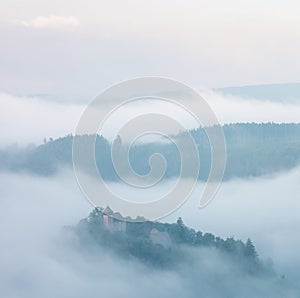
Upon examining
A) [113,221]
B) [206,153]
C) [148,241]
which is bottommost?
[148,241]

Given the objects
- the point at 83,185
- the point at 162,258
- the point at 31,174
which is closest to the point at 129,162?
the point at 83,185

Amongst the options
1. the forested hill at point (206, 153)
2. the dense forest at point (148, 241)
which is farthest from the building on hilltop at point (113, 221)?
the forested hill at point (206, 153)

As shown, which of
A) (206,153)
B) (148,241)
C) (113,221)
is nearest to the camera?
(148,241)

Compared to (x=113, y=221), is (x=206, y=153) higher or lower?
higher

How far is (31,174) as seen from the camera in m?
54.0

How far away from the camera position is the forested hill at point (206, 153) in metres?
44.7

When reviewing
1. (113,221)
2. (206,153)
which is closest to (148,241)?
(113,221)

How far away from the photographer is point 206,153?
43.0m

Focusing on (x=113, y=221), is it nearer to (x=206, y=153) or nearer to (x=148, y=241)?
(x=148, y=241)

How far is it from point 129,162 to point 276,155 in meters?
23.2

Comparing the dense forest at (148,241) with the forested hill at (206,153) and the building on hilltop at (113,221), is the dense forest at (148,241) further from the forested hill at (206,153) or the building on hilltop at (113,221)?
the forested hill at (206,153)

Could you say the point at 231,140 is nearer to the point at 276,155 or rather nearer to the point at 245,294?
the point at 276,155

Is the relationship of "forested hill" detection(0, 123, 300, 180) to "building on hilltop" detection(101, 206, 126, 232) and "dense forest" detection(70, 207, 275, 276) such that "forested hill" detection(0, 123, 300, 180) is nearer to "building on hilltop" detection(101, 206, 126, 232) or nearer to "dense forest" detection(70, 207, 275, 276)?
"building on hilltop" detection(101, 206, 126, 232)

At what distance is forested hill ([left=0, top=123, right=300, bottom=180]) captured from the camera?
1760 inches
